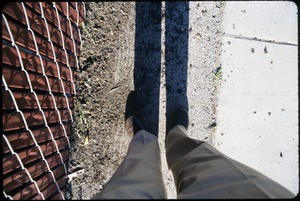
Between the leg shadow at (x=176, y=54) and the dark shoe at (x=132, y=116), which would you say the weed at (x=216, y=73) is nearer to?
the leg shadow at (x=176, y=54)

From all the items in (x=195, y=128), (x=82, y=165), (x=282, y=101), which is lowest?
(x=82, y=165)

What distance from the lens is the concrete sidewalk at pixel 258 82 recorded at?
8.17 feet

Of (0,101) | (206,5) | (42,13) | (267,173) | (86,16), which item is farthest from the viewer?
(267,173)

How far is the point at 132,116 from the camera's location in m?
2.37

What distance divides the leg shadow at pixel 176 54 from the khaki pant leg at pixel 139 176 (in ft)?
1.60

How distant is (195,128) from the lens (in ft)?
8.27

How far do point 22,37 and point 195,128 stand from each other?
1587mm

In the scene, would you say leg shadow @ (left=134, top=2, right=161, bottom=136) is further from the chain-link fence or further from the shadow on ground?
the chain-link fence

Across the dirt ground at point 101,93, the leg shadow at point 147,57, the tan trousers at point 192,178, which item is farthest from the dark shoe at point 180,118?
the dirt ground at point 101,93

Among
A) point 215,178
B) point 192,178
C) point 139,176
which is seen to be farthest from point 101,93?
point 215,178

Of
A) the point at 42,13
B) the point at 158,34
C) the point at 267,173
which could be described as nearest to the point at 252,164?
the point at 267,173

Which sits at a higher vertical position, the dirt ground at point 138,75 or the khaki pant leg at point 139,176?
the dirt ground at point 138,75

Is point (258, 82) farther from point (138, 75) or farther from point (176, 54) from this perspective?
point (138, 75)

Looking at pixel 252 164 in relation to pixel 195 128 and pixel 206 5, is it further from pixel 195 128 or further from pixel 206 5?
pixel 206 5
